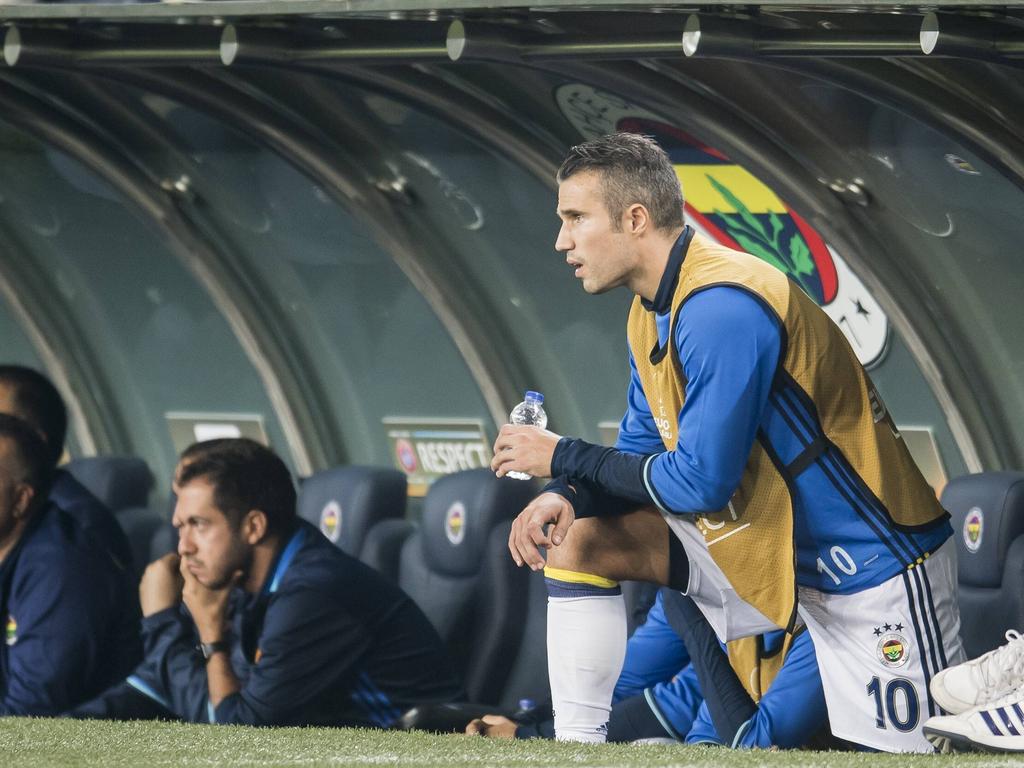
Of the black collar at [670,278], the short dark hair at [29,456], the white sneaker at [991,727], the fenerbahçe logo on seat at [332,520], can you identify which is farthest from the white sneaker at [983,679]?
the short dark hair at [29,456]

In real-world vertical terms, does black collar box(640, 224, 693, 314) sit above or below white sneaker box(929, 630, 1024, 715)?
above

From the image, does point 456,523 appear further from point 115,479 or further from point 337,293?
point 115,479

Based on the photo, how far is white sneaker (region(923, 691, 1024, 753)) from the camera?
12.1 ft

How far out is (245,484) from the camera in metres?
5.29

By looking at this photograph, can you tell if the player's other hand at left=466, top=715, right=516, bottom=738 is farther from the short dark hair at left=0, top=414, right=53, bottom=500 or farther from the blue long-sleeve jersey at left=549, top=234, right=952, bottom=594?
the short dark hair at left=0, top=414, right=53, bottom=500

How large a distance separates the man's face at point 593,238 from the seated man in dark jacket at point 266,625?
4.63 feet

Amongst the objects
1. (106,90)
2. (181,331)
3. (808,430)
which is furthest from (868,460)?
(181,331)

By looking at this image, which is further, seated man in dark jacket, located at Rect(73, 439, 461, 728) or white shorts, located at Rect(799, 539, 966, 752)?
seated man in dark jacket, located at Rect(73, 439, 461, 728)

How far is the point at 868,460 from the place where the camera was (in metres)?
4.01

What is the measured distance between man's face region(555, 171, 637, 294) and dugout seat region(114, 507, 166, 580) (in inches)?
128

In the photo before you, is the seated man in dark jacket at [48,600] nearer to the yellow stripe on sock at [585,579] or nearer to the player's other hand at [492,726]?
the player's other hand at [492,726]

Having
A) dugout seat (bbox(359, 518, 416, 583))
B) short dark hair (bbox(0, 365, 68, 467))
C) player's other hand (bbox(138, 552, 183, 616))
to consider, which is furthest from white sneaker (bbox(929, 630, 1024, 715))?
short dark hair (bbox(0, 365, 68, 467))

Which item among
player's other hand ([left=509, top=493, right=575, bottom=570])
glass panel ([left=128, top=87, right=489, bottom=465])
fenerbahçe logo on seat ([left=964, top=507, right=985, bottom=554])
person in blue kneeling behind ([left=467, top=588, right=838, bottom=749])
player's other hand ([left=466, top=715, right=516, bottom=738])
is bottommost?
player's other hand ([left=466, top=715, right=516, bottom=738])

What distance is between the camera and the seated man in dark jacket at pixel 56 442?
607 cm
